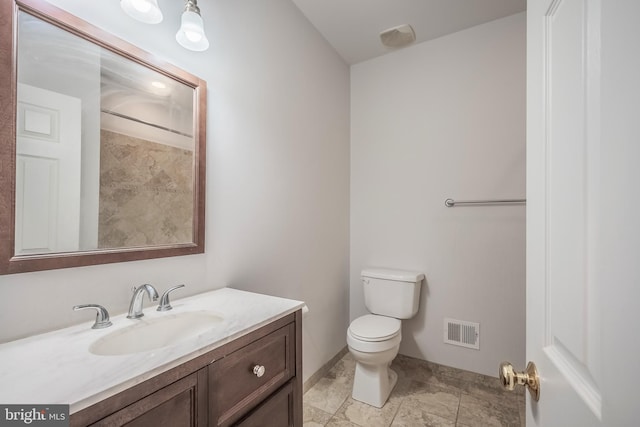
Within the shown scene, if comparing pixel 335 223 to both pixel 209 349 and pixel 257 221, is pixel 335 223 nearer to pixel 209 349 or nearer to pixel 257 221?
pixel 257 221

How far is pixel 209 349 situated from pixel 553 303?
31.4 inches

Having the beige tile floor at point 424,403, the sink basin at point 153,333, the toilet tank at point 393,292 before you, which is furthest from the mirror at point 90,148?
the toilet tank at point 393,292

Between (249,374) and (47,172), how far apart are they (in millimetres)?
868

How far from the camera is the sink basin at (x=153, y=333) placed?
2.82 feet

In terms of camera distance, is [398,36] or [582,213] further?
[398,36]

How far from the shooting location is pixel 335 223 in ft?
7.82

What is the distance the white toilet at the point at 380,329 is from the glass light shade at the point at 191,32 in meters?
1.73

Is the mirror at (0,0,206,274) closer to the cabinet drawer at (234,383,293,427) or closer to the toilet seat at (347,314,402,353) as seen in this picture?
the cabinet drawer at (234,383,293,427)

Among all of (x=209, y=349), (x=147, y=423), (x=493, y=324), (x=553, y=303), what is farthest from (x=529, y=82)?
(x=493, y=324)

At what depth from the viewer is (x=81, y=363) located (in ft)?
2.19

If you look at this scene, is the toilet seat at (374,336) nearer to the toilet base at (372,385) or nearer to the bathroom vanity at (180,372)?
the toilet base at (372,385)

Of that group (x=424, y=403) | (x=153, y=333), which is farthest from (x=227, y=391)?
(x=424, y=403)

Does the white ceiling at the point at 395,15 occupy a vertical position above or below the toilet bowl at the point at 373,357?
above

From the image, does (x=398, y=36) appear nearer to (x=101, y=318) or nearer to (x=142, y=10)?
(x=142, y=10)
